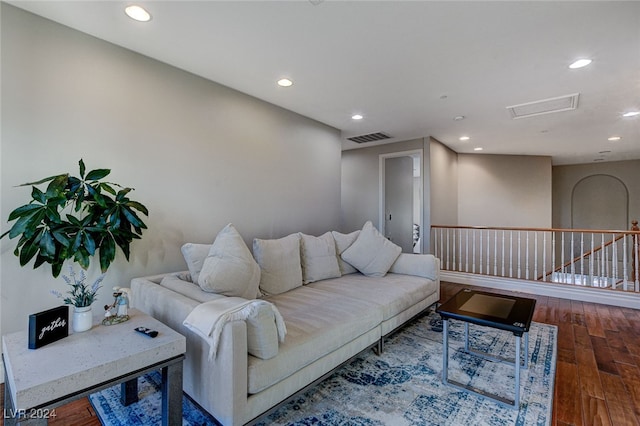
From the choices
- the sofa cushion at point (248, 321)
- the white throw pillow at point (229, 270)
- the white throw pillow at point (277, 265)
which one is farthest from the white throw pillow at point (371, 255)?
the sofa cushion at point (248, 321)

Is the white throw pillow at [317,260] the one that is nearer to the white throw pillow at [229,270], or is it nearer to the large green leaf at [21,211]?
the white throw pillow at [229,270]

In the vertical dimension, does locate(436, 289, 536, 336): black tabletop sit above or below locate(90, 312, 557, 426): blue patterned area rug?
above

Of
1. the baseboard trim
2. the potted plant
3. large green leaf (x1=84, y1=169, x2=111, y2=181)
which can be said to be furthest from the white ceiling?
the baseboard trim

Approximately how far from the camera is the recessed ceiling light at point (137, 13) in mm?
1948

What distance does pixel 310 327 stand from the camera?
1.99 metres

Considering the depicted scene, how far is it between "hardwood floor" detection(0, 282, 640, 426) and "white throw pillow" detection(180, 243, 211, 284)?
972mm

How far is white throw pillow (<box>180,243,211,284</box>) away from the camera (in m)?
2.25

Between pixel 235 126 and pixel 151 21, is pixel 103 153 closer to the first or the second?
pixel 151 21

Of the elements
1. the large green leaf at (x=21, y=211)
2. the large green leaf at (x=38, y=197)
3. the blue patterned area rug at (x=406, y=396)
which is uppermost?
the large green leaf at (x=38, y=197)

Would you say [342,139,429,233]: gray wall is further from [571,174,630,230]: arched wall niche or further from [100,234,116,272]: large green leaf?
[571,174,630,230]: arched wall niche

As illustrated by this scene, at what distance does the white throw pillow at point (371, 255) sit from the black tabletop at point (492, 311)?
3.19 feet

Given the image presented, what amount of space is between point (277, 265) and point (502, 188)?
6.07 meters

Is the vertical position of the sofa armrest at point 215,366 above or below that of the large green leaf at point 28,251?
below

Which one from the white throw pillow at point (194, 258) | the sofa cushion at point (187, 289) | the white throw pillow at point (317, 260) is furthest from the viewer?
the white throw pillow at point (317, 260)
